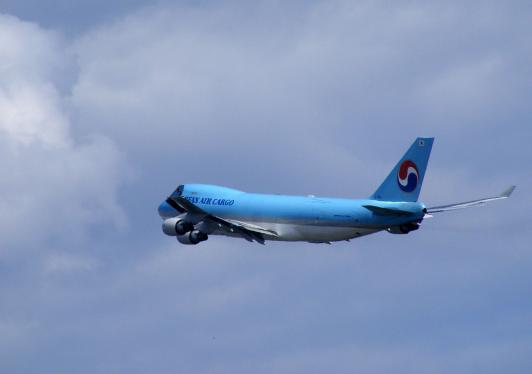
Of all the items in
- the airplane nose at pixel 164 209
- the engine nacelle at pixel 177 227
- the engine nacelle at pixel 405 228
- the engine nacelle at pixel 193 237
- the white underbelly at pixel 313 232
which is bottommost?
the engine nacelle at pixel 405 228

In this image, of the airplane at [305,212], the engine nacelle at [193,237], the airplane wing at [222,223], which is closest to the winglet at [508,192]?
the airplane at [305,212]

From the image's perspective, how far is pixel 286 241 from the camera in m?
137

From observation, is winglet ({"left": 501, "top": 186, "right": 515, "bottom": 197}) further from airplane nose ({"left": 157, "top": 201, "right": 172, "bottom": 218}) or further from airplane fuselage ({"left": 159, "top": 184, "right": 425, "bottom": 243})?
airplane nose ({"left": 157, "top": 201, "right": 172, "bottom": 218})

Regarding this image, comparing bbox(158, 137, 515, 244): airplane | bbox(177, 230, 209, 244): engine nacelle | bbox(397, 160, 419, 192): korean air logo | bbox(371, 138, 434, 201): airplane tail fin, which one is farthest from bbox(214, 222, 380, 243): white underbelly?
bbox(177, 230, 209, 244): engine nacelle

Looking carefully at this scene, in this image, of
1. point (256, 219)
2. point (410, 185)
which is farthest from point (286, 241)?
point (410, 185)

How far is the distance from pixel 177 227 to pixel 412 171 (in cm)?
2360

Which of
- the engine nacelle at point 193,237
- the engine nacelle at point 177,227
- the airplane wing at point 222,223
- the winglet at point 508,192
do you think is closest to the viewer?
the winglet at point 508,192

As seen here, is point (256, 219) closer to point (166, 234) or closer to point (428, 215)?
point (166, 234)

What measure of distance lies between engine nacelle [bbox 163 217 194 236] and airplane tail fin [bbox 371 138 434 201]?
20617 millimetres

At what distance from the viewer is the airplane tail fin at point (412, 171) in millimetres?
128750

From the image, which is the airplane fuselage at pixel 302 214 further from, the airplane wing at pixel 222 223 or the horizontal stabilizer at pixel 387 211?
the airplane wing at pixel 222 223

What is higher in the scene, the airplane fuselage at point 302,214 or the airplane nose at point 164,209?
the airplane nose at point 164,209

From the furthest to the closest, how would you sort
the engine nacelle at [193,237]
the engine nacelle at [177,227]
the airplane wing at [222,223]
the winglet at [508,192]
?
the engine nacelle at [177,227]
the engine nacelle at [193,237]
the airplane wing at [222,223]
the winglet at [508,192]

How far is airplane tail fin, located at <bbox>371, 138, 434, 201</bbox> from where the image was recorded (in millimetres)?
128750
